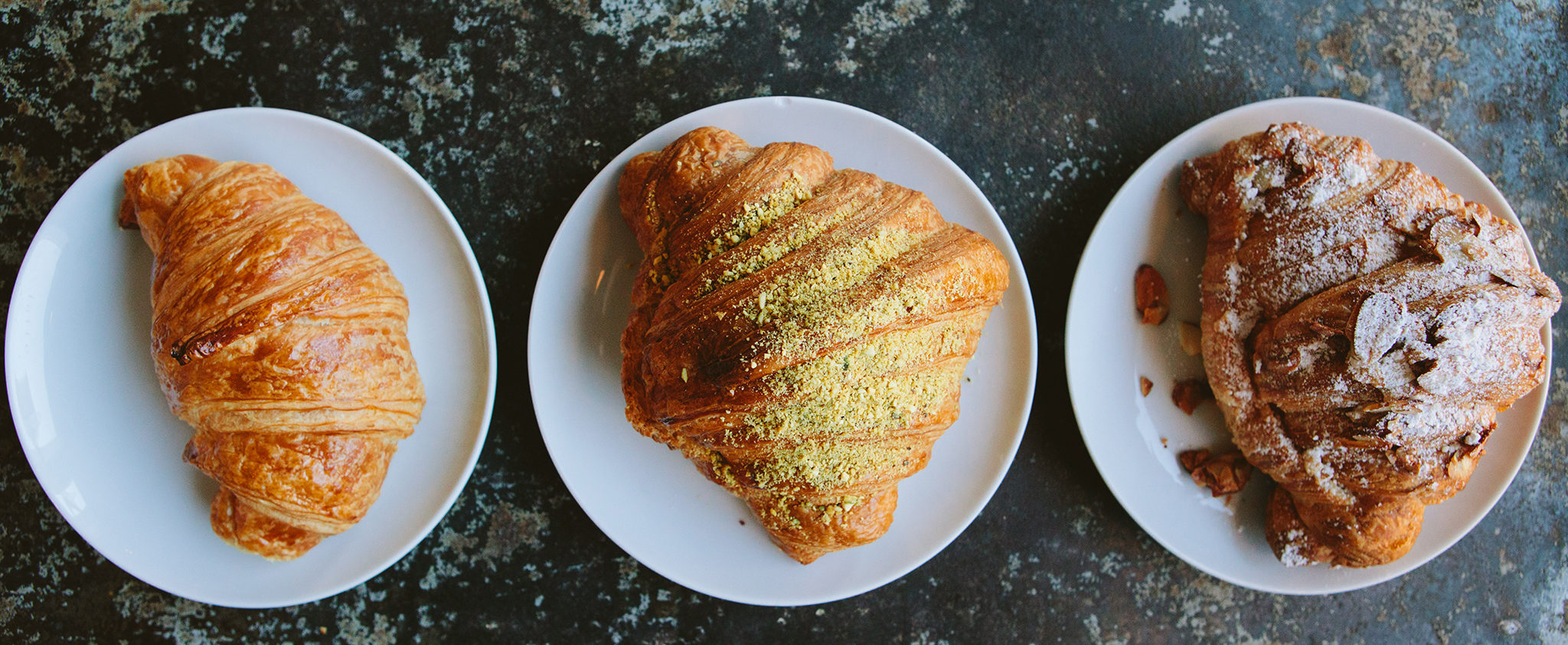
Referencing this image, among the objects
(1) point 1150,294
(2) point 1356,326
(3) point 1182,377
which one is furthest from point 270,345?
(2) point 1356,326

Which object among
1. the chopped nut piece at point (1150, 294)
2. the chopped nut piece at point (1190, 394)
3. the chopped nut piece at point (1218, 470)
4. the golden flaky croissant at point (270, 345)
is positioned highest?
the golden flaky croissant at point (270, 345)

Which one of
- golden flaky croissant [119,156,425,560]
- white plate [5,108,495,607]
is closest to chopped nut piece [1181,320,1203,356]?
→ white plate [5,108,495,607]

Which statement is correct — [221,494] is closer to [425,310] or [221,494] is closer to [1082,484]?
[425,310]

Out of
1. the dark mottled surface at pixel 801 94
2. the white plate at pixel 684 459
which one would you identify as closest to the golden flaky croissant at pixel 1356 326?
the dark mottled surface at pixel 801 94

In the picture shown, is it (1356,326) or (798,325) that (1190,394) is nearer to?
(1356,326)

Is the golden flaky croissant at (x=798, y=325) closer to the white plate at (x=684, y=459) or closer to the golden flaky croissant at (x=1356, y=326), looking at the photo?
the white plate at (x=684, y=459)

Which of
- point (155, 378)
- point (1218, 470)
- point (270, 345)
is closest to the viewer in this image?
point (270, 345)

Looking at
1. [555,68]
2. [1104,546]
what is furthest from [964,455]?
Result: [555,68]
